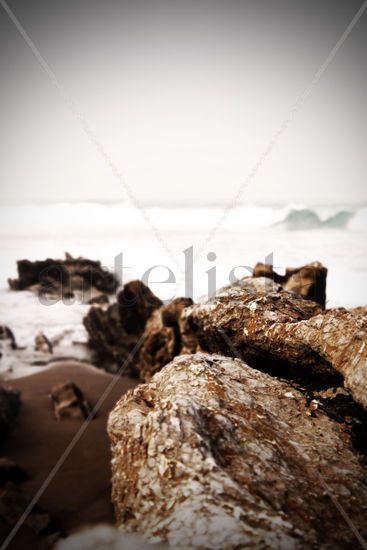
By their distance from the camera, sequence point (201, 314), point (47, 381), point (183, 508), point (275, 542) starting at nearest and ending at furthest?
point (275, 542), point (183, 508), point (201, 314), point (47, 381)

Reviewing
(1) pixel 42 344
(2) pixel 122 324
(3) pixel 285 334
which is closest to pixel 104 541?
(3) pixel 285 334

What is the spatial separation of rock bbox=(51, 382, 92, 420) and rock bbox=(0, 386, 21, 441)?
50.8 inches

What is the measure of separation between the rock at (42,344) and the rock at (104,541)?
13.6 m

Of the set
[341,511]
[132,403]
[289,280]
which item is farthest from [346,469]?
[289,280]

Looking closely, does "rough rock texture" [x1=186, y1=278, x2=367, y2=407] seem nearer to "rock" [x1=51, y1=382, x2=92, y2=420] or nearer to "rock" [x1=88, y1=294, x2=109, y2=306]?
"rock" [x1=51, y1=382, x2=92, y2=420]

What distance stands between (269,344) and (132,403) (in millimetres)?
2826

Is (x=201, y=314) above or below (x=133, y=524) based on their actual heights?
above

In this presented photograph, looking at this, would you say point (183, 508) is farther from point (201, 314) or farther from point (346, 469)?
point (201, 314)

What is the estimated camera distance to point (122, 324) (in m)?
16.7

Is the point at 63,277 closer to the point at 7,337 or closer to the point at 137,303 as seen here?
the point at 7,337

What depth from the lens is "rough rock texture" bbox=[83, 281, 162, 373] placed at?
15711 mm

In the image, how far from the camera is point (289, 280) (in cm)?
1130

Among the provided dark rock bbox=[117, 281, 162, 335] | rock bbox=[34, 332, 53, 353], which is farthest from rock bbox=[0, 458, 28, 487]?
rock bbox=[34, 332, 53, 353]

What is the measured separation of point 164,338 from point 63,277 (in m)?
19.9
